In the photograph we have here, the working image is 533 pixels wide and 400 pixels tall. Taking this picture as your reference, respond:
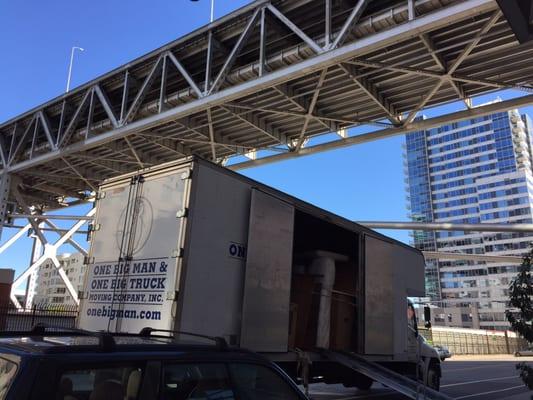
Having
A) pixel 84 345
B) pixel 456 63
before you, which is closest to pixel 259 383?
pixel 84 345

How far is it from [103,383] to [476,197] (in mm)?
161026

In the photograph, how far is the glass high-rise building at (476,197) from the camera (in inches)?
5458

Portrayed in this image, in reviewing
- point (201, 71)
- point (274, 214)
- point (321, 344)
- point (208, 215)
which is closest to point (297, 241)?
point (321, 344)

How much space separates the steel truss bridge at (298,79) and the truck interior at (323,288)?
222 inches

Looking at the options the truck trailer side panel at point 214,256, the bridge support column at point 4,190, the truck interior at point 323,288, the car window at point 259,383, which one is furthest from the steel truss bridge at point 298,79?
the car window at point 259,383

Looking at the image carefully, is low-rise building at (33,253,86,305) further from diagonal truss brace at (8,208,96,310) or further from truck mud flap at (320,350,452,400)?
truck mud flap at (320,350,452,400)

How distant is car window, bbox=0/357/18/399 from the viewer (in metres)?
2.44

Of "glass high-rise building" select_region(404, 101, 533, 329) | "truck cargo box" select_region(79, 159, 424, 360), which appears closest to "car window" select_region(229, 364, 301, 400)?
"truck cargo box" select_region(79, 159, 424, 360)

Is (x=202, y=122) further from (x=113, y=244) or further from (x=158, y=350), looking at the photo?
(x=158, y=350)

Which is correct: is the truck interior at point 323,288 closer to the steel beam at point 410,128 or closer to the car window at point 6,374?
the car window at point 6,374

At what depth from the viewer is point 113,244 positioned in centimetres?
813

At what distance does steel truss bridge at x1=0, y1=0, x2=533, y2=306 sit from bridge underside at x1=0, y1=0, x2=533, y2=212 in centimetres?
4

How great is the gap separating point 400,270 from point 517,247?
13979cm

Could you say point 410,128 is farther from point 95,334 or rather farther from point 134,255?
point 95,334
